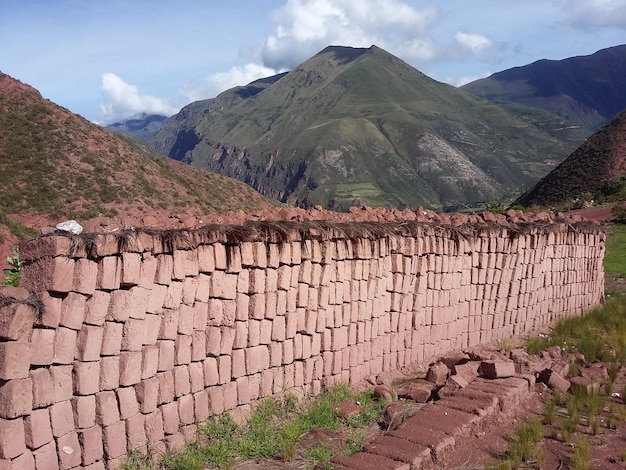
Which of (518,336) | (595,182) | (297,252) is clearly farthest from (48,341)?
(595,182)

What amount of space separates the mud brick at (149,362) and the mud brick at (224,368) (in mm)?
802

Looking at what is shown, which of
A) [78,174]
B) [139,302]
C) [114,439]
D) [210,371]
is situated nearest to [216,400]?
[210,371]

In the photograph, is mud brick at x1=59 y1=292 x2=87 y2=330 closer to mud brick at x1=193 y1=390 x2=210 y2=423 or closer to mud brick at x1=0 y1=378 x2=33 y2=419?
mud brick at x1=0 y1=378 x2=33 y2=419

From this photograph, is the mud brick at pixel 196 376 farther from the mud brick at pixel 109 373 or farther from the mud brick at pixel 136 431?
the mud brick at pixel 109 373

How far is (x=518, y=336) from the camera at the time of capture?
1110 centimetres

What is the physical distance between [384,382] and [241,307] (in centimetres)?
275

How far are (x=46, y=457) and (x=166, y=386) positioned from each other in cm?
119

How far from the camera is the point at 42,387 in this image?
14.6ft

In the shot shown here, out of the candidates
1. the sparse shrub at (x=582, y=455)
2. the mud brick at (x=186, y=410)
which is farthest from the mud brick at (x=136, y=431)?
the sparse shrub at (x=582, y=455)

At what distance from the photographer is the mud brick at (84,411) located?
4680 mm

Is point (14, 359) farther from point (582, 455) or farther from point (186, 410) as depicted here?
point (582, 455)

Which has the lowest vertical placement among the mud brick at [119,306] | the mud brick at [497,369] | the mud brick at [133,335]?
the mud brick at [497,369]

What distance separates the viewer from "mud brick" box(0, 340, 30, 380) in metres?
4.18

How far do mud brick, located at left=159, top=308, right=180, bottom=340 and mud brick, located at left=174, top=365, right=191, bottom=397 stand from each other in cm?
31
